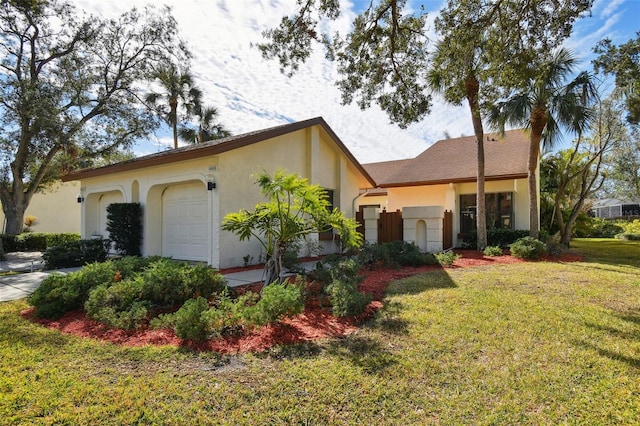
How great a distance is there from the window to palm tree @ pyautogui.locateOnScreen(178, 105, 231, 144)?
16.2 meters

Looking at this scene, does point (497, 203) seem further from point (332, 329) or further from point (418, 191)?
point (332, 329)

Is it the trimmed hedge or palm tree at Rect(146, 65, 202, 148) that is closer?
the trimmed hedge

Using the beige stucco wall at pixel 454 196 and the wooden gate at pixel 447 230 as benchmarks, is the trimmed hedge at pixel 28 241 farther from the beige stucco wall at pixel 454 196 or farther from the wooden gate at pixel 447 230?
the wooden gate at pixel 447 230

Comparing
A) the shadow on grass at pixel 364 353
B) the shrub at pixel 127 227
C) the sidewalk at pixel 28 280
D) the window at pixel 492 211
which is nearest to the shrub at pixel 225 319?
the shadow on grass at pixel 364 353

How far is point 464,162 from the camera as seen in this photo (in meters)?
17.0

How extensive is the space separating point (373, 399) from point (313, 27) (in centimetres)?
777

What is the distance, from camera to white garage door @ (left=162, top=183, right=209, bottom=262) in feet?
36.2

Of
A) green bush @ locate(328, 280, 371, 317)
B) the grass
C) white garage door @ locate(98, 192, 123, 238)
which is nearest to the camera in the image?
the grass

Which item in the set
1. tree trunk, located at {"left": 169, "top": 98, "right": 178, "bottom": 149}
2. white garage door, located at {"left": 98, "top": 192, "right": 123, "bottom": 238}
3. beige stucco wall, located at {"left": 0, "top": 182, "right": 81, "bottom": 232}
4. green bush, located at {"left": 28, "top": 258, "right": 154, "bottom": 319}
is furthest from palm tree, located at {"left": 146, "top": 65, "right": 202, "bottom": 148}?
green bush, located at {"left": 28, "top": 258, "right": 154, "bottom": 319}

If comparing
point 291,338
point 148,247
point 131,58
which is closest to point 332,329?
point 291,338

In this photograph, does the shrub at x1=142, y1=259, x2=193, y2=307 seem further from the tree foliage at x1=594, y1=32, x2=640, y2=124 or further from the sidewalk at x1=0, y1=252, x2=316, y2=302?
the tree foliage at x1=594, y1=32, x2=640, y2=124

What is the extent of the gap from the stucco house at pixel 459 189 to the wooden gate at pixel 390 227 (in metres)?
0.96

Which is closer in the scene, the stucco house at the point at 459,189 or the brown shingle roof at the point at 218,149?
the brown shingle roof at the point at 218,149

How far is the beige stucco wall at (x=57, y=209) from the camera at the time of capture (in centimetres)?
2514
